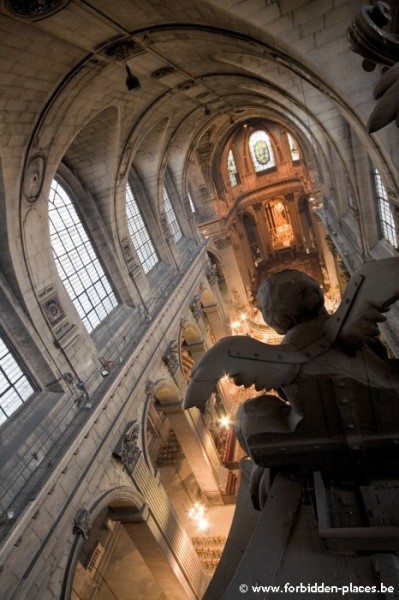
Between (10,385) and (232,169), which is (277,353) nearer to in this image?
(10,385)

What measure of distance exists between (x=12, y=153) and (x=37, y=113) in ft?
3.55

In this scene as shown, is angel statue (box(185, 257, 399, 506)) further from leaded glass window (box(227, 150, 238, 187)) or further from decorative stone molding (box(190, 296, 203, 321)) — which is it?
leaded glass window (box(227, 150, 238, 187))

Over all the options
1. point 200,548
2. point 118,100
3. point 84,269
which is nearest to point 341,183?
point 118,100

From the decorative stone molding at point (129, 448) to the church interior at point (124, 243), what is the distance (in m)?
0.05

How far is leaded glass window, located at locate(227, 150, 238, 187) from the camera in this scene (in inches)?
1034

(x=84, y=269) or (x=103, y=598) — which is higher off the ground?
(x=84, y=269)

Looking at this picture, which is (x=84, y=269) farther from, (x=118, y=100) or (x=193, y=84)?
(x=193, y=84)

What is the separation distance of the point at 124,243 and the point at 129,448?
701 centimetres

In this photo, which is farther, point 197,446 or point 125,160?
point 197,446

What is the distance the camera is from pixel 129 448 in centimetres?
913

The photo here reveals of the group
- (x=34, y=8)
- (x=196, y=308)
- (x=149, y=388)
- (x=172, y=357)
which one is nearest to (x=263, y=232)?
(x=196, y=308)

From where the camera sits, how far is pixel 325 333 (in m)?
2.05

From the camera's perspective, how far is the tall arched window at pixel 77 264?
10.6 m

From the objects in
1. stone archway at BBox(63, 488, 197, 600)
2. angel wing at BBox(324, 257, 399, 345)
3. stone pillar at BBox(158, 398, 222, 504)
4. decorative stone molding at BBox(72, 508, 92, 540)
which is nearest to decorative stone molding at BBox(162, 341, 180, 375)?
stone pillar at BBox(158, 398, 222, 504)
